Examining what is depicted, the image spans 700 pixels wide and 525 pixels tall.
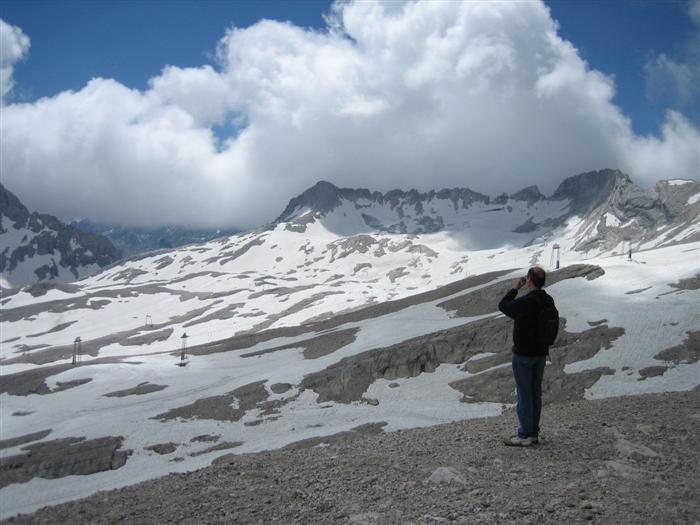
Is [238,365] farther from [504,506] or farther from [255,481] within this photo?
[504,506]

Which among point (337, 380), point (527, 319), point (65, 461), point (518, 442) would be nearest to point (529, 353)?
point (527, 319)

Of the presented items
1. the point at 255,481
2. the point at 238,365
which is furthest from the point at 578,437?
the point at 238,365

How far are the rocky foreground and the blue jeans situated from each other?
48cm

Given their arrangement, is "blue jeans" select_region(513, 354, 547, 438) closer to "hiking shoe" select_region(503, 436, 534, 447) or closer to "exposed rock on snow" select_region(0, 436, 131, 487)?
"hiking shoe" select_region(503, 436, 534, 447)

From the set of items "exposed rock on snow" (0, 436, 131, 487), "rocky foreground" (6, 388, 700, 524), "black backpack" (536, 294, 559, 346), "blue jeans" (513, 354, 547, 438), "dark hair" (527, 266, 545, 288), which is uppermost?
"dark hair" (527, 266, 545, 288)

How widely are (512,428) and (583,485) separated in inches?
210

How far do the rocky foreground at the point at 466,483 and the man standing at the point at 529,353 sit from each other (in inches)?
Answer: 19.6

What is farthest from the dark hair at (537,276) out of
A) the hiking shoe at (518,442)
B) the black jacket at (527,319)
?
the hiking shoe at (518,442)

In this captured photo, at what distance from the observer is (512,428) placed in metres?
14.1

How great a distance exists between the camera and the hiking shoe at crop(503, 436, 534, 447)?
439 inches

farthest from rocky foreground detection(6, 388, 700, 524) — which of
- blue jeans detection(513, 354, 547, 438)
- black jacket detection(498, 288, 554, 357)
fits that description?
black jacket detection(498, 288, 554, 357)

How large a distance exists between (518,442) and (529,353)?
6.42 feet

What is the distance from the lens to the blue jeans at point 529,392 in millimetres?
11195

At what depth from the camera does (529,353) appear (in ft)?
37.1
